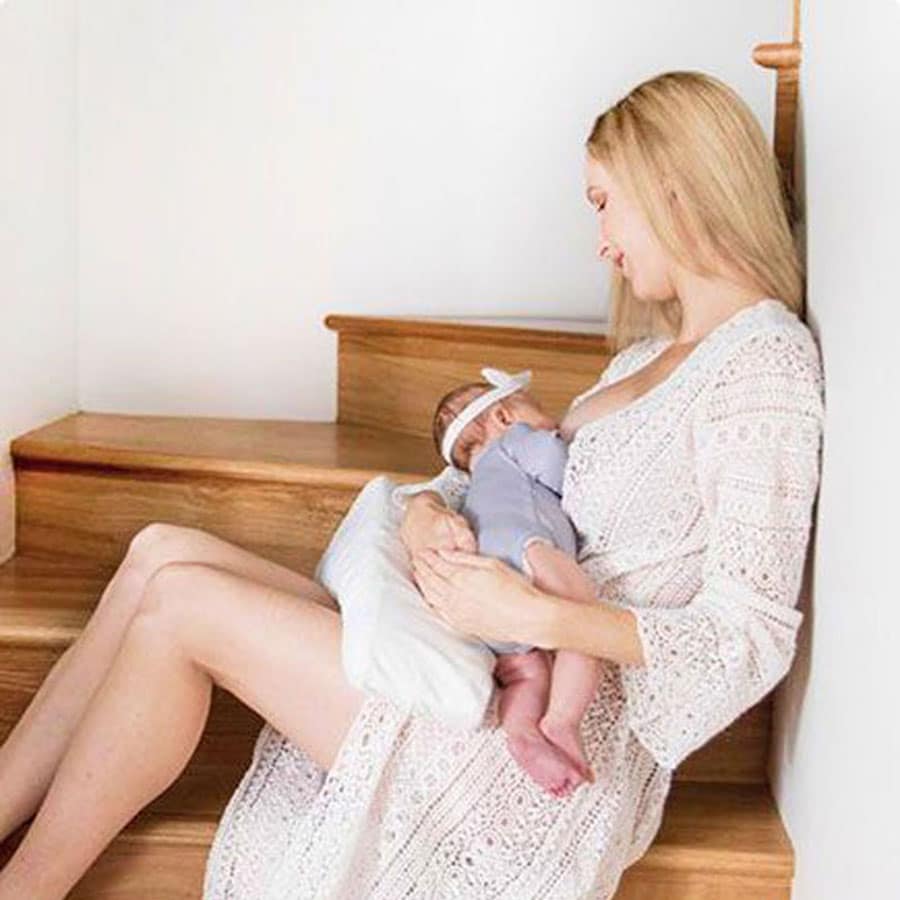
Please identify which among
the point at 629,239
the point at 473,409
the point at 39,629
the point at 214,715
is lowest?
the point at 214,715

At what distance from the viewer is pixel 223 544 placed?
90.8 inches

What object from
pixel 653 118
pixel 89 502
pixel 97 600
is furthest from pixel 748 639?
pixel 89 502

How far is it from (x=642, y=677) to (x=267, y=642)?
434 millimetres

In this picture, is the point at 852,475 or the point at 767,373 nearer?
the point at 852,475

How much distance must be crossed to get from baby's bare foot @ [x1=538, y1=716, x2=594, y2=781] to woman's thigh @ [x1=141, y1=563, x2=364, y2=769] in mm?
244

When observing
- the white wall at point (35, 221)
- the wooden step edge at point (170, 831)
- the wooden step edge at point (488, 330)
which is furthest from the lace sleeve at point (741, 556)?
the white wall at point (35, 221)

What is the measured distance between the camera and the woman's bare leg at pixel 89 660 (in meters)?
2.22

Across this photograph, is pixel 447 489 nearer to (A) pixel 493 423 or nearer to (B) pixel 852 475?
(A) pixel 493 423

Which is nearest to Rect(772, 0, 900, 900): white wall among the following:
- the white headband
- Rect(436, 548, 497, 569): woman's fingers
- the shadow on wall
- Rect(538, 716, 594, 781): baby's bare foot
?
the shadow on wall

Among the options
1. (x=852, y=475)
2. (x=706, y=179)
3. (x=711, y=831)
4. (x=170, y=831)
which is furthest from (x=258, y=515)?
(x=852, y=475)

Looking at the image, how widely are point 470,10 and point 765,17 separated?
1.98ft

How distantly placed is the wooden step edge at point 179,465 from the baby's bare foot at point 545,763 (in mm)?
841

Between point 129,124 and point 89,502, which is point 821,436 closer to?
point 89,502

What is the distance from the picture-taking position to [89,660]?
2.25 metres
